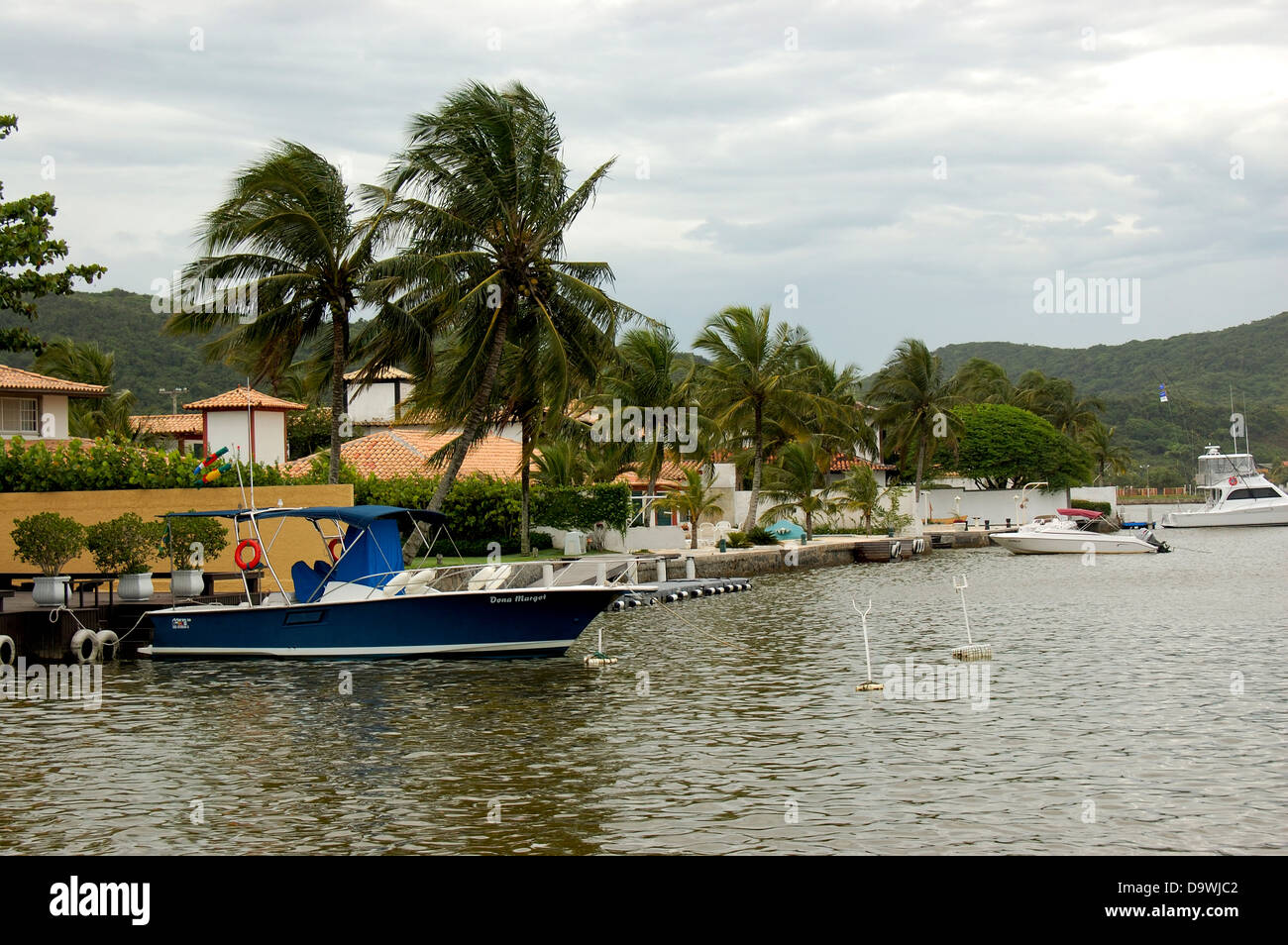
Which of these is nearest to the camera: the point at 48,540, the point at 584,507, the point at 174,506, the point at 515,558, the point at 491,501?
the point at 48,540

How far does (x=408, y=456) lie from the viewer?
47438mm

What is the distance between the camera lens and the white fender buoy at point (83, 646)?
21.3m

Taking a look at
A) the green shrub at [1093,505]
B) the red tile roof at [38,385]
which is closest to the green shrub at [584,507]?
the red tile roof at [38,385]

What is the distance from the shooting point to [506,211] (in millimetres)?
28688

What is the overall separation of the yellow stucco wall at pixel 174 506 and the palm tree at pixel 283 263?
2084 mm

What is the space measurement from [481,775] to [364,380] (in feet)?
61.1

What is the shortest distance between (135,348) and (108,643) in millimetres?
60853

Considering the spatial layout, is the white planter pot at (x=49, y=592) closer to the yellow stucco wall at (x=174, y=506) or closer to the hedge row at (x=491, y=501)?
the yellow stucco wall at (x=174, y=506)

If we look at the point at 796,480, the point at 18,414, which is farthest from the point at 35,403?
the point at 796,480

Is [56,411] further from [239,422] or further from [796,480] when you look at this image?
[796,480]

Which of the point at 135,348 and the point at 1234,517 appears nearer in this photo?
the point at 135,348

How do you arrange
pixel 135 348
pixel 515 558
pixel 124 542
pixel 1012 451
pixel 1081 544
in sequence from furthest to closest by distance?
pixel 135 348 < pixel 1012 451 < pixel 1081 544 < pixel 515 558 < pixel 124 542
